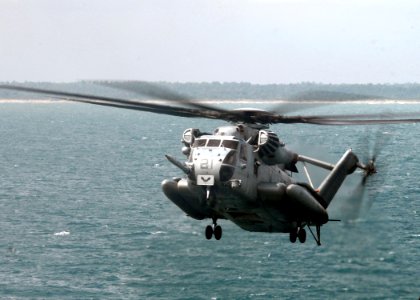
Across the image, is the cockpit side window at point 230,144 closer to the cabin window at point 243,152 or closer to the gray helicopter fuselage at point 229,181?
the gray helicopter fuselage at point 229,181

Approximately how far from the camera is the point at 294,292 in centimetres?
8512

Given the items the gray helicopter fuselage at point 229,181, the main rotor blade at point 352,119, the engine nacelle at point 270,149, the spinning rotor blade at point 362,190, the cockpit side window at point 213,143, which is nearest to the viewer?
the main rotor blade at point 352,119

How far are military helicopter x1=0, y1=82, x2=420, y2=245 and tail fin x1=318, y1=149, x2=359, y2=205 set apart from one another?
120 millimetres

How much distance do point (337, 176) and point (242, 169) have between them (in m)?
9.30

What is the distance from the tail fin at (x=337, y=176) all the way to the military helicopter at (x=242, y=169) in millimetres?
120

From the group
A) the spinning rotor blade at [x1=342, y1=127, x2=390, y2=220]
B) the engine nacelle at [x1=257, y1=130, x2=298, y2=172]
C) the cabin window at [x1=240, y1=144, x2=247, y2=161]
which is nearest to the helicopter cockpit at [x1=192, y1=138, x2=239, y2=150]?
the cabin window at [x1=240, y1=144, x2=247, y2=161]

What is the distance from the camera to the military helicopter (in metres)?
33.8

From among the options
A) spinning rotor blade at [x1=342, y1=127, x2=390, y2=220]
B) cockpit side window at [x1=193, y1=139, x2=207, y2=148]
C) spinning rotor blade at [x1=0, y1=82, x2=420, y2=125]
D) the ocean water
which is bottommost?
the ocean water

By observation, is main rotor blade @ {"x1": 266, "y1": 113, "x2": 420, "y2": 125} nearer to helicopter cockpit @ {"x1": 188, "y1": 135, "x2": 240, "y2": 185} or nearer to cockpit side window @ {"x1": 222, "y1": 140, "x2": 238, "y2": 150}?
cockpit side window @ {"x1": 222, "y1": 140, "x2": 238, "y2": 150}

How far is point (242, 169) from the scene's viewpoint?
118 ft

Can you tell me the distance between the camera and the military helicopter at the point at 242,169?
1330 inches

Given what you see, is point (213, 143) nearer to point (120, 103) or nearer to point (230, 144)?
point (230, 144)

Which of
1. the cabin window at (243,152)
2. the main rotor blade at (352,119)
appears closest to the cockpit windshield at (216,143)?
the cabin window at (243,152)

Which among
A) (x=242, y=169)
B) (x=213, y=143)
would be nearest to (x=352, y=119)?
(x=242, y=169)
